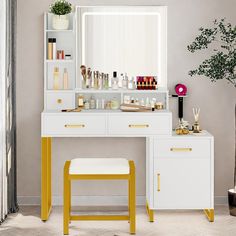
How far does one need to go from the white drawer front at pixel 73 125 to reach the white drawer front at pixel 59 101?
43 cm

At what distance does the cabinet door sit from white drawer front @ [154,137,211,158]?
0.16ft

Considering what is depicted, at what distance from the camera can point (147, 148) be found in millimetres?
5008

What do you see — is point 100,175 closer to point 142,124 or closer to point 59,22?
point 142,124

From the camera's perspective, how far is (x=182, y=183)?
4762 mm

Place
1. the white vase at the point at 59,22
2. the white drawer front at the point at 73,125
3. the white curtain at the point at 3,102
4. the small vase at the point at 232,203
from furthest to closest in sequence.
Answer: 1. the white vase at the point at 59,22
2. the small vase at the point at 232,203
3. the white drawer front at the point at 73,125
4. the white curtain at the point at 3,102

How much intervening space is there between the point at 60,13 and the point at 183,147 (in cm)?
152

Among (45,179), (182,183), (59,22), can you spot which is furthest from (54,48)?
(182,183)

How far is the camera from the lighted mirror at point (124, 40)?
513 centimetres

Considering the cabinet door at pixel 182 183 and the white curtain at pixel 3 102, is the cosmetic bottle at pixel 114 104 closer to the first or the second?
the cabinet door at pixel 182 183

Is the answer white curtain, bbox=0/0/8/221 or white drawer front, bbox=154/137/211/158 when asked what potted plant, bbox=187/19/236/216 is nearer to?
white drawer front, bbox=154/137/211/158

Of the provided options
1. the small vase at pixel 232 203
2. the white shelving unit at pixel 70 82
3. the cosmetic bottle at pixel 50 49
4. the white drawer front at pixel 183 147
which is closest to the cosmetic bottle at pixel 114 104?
the white shelving unit at pixel 70 82

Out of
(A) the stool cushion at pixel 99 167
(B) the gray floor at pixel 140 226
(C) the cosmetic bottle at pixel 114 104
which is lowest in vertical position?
(B) the gray floor at pixel 140 226

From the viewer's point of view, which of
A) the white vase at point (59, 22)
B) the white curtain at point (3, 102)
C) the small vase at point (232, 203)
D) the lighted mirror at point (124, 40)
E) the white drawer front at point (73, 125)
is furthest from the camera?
the lighted mirror at point (124, 40)

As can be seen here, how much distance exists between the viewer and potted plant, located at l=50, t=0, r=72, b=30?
497 cm
